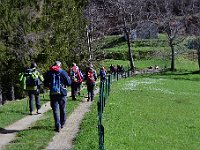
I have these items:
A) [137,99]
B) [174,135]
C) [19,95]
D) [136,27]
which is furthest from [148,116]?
[136,27]

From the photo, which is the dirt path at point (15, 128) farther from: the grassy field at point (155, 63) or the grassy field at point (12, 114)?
the grassy field at point (155, 63)

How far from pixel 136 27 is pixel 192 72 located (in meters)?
23.0

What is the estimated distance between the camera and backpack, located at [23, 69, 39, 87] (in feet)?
63.3

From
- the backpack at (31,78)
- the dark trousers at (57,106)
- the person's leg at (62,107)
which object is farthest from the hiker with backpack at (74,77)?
the dark trousers at (57,106)

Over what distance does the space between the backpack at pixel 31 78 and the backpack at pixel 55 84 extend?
407 cm

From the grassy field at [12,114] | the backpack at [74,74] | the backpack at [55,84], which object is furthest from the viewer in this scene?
the backpack at [74,74]

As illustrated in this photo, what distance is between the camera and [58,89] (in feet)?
49.7

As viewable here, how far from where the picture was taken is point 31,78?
63.5 feet

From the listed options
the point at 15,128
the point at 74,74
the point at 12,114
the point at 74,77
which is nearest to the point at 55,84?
the point at 15,128

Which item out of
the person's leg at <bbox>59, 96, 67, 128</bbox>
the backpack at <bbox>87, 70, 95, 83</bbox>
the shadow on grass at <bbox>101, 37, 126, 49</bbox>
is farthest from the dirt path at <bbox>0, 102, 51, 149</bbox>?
the shadow on grass at <bbox>101, 37, 126, 49</bbox>

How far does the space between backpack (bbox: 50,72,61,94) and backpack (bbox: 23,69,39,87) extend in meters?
4.07

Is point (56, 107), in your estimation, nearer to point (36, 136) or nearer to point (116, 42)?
point (36, 136)

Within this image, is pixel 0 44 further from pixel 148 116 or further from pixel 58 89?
pixel 58 89

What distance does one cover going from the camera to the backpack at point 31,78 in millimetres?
19281
